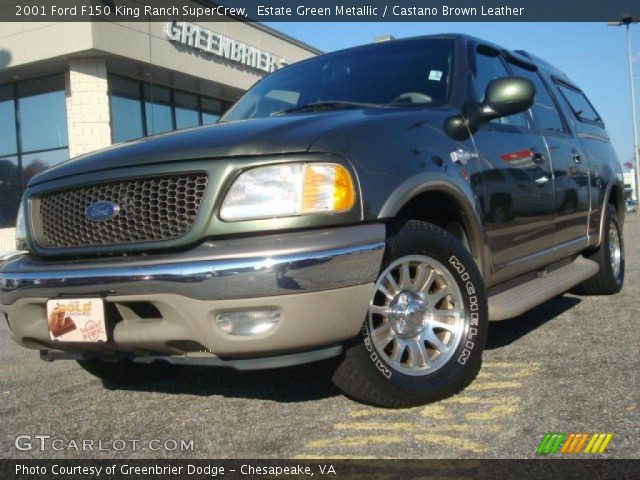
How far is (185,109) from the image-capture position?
1753 cm

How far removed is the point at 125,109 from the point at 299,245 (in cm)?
1436

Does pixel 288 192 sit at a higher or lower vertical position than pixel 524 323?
higher

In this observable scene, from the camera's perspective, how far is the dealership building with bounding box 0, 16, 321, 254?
14.4 metres

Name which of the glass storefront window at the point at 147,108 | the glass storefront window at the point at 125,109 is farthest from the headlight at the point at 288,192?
the glass storefront window at the point at 125,109

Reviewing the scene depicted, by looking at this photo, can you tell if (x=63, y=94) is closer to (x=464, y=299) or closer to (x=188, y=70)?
(x=188, y=70)

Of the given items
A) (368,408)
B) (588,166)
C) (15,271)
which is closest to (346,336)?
(368,408)

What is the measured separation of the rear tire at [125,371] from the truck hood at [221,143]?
0.99 m

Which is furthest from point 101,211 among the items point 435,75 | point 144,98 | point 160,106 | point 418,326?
point 160,106

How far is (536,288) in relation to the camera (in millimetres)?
3740

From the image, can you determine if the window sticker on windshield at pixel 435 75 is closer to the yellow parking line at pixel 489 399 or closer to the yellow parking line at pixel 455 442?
the yellow parking line at pixel 489 399

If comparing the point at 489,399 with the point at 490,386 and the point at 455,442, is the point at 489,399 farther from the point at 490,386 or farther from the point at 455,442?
the point at 455,442

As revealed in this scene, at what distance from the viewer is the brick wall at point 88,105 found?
1448 cm

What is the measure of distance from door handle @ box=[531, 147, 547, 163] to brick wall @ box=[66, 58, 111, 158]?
12.3m

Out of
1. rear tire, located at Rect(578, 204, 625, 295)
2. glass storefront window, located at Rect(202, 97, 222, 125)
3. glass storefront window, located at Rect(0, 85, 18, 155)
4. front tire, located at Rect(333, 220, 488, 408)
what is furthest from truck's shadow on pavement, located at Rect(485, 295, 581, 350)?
glass storefront window, located at Rect(0, 85, 18, 155)
